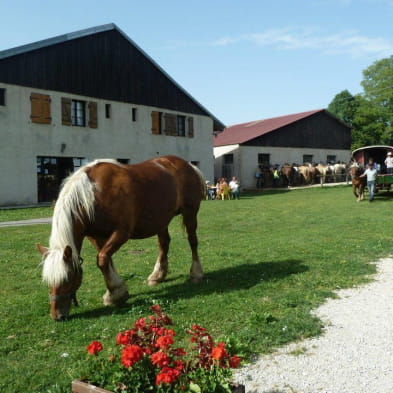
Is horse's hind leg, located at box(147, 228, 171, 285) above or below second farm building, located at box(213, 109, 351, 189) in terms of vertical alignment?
A: below

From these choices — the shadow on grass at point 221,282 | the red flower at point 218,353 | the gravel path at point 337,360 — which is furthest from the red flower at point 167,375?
the shadow on grass at point 221,282

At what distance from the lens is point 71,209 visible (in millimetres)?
4688

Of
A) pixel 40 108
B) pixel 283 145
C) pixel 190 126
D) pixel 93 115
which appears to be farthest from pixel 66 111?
pixel 283 145

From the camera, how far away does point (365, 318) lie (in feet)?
14.8

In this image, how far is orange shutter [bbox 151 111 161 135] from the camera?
2588 centimetres

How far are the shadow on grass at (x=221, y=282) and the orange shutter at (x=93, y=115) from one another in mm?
17994

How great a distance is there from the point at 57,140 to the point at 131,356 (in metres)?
20.7

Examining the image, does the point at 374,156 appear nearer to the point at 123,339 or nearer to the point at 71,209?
the point at 71,209

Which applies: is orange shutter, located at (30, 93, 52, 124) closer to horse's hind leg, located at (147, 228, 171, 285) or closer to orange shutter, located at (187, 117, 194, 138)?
orange shutter, located at (187, 117, 194, 138)

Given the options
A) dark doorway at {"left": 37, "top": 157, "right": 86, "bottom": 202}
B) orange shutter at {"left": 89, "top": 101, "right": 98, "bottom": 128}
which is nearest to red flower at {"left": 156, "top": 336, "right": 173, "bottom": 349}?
dark doorway at {"left": 37, "top": 157, "right": 86, "bottom": 202}

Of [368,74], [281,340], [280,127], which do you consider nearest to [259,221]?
[281,340]

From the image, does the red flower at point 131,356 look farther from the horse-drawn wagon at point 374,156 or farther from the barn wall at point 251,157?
the barn wall at point 251,157

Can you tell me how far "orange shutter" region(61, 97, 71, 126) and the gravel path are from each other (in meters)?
19.8

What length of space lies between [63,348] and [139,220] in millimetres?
2094
